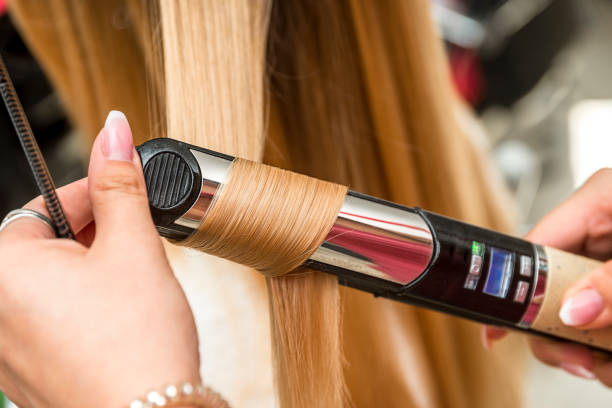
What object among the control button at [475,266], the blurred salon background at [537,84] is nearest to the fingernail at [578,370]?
the control button at [475,266]

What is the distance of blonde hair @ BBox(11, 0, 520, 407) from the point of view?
423mm

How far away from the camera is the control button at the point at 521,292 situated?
40cm

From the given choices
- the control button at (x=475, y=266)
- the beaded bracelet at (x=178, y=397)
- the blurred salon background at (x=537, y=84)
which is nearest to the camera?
the beaded bracelet at (x=178, y=397)

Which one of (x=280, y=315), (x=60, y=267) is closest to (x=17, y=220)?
(x=60, y=267)

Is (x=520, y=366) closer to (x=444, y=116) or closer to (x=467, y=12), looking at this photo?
(x=444, y=116)

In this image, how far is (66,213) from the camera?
313mm

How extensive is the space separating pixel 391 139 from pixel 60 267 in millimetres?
406

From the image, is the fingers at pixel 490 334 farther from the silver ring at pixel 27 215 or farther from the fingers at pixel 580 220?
the silver ring at pixel 27 215

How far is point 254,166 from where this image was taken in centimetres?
34

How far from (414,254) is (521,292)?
10 cm

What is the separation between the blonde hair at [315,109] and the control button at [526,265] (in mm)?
134

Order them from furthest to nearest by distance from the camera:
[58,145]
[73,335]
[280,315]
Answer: [58,145]
[280,315]
[73,335]

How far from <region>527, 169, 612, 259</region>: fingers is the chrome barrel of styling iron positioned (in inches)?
4.5

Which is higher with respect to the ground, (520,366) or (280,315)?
(280,315)
